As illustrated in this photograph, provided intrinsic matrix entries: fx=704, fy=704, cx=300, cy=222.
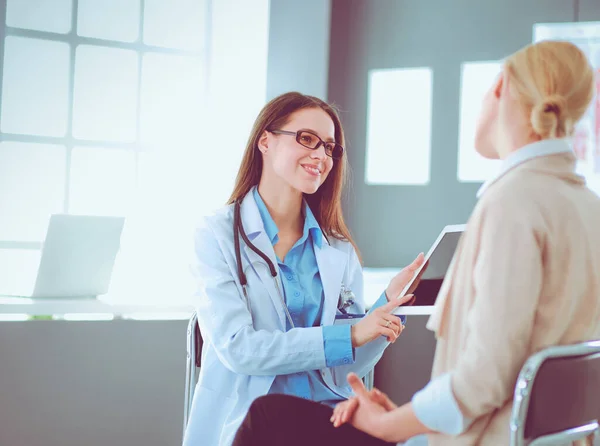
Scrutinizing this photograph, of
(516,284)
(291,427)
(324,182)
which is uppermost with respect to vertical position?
(324,182)

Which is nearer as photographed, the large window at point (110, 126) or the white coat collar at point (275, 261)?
the white coat collar at point (275, 261)

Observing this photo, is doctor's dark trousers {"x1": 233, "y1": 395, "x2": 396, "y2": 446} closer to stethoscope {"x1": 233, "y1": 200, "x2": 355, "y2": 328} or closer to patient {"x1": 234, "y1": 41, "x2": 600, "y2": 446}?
patient {"x1": 234, "y1": 41, "x2": 600, "y2": 446}

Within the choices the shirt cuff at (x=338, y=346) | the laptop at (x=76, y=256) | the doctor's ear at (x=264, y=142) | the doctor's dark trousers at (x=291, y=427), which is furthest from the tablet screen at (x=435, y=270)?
the laptop at (x=76, y=256)

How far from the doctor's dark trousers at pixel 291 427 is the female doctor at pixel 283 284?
26 centimetres

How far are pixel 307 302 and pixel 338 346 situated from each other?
0.96ft

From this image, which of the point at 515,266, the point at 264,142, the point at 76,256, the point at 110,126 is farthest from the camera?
the point at 110,126

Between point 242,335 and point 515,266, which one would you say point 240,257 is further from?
point 515,266

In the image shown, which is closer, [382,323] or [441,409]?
[441,409]

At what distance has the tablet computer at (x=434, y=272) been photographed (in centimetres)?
163

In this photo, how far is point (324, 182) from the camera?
89.7 inches

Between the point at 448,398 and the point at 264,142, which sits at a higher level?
the point at 264,142

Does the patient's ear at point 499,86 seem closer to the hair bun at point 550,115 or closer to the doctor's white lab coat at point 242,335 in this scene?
the hair bun at point 550,115

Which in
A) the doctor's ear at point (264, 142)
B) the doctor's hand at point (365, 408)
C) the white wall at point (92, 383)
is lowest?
the white wall at point (92, 383)

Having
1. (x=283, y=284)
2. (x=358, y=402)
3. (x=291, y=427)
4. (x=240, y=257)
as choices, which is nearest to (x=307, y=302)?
(x=283, y=284)
